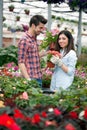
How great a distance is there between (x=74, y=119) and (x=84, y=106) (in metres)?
0.36

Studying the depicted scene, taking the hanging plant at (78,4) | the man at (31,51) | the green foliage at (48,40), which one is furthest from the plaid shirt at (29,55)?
the hanging plant at (78,4)

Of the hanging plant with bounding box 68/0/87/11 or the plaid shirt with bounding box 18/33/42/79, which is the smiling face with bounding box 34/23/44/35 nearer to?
the plaid shirt with bounding box 18/33/42/79

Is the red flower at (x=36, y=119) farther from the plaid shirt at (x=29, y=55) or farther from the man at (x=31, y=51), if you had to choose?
the plaid shirt at (x=29, y=55)

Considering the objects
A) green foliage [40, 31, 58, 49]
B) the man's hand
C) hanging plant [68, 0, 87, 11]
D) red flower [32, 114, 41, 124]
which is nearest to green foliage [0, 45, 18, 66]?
green foliage [40, 31, 58, 49]

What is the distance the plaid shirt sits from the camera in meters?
4.64

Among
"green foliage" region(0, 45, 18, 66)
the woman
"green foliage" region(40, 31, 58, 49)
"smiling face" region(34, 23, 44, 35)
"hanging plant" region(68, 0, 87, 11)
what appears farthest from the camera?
"hanging plant" region(68, 0, 87, 11)

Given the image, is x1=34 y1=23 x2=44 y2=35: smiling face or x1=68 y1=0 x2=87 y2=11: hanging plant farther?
x1=68 y1=0 x2=87 y2=11: hanging plant

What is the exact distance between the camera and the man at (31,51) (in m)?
4.60

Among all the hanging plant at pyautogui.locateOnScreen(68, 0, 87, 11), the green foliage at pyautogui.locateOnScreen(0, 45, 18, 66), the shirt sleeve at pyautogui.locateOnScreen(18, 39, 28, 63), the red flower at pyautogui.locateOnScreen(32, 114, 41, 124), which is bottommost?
the green foliage at pyautogui.locateOnScreen(0, 45, 18, 66)

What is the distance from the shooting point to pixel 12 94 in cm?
367

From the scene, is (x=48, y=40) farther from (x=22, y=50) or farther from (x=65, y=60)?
(x=22, y=50)

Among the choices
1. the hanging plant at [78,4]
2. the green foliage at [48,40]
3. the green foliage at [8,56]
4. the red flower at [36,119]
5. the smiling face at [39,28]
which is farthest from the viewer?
the hanging plant at [78,4]

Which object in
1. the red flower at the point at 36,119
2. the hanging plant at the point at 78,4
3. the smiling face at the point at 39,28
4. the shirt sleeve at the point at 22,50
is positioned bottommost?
the hanging plant at the point at 78,4

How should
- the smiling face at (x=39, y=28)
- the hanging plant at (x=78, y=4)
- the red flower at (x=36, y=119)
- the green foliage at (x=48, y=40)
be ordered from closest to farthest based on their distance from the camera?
the red flower at (x=36, y=119) < the smiling face at (x=39, y=28) < the green foliage at (x=48, y=40) < the hanging plant at (x=78, y=4)
